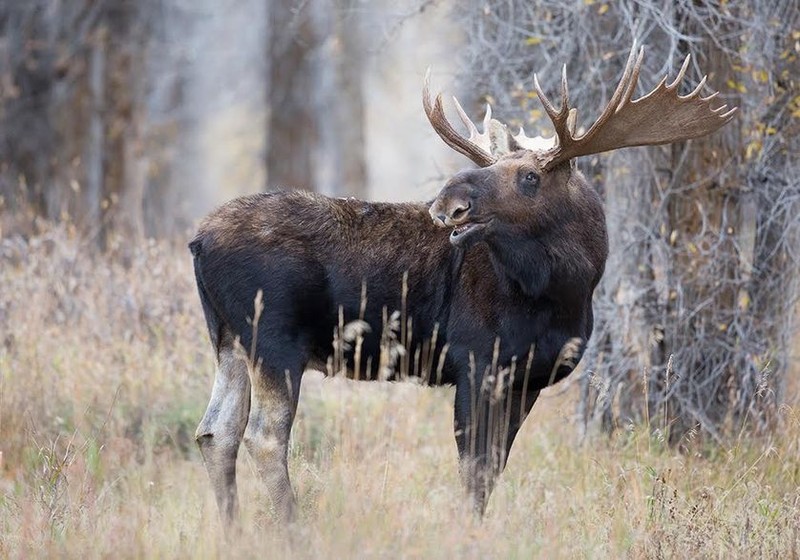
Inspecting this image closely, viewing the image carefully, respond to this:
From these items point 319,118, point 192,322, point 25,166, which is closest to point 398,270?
point 192,322

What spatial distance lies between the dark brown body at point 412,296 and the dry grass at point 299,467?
1.14 feet

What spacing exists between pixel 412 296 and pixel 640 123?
1.54m

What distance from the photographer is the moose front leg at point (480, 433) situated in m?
6.26

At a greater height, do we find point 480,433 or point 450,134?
point 450,134

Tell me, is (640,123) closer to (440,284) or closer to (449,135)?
(449,135)

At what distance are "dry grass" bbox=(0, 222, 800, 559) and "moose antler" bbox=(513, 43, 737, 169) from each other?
159cm

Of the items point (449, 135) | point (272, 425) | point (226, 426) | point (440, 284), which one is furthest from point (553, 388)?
point (272, 425)

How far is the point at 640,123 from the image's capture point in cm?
670

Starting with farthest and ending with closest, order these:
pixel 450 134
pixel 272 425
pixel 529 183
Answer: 1. pixel 450 134
2. pixel 529 183
3. pixel 272 425

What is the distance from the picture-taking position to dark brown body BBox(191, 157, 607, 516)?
249 inches

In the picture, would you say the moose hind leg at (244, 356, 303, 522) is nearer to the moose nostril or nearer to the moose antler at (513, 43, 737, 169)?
the moose nostril

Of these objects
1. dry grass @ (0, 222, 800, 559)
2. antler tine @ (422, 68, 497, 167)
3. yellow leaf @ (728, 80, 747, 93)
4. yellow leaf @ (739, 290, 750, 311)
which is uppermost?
yellow leaf @ (728, 80, 747, 93)

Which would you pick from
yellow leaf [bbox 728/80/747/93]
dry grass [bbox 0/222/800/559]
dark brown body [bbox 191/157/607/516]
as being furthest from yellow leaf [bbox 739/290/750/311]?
dark brown body [bbox 191/157/607/516]

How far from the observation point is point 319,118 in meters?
22.2
